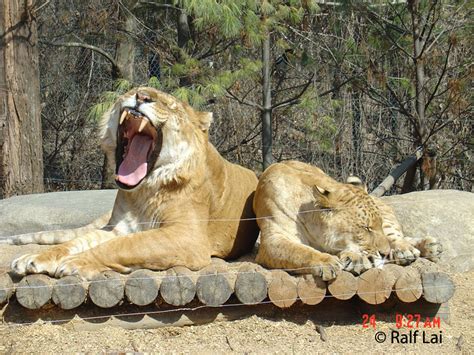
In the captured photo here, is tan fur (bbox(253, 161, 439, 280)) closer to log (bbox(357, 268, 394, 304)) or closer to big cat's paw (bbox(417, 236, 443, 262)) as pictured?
log (bbox(357, 268, 394, 304))

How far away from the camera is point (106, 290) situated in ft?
13.3

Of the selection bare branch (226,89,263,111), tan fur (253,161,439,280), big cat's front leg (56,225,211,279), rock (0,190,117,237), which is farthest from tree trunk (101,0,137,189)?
big cat's front leg (56,225,211,279)

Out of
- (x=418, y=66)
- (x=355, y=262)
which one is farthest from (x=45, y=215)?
(x=418, y=66)

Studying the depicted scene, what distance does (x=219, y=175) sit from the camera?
16.2ft

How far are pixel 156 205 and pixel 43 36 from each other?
22.1 feet

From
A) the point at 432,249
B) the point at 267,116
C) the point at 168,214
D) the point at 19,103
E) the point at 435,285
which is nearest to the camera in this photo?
the point at 435,285

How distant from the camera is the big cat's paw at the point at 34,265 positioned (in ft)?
13.4

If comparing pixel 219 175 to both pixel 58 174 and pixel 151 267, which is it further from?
pixel 58 174

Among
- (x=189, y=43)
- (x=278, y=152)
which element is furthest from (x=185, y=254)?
(x=278, y=152)

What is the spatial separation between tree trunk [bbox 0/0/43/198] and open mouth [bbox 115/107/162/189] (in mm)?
3590

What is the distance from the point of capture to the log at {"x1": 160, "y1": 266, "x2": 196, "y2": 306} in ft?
13.5

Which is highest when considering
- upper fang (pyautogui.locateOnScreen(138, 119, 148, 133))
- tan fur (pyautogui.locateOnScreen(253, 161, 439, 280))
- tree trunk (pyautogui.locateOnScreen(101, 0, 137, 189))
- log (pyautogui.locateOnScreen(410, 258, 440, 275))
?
tree trunk (pyautogui.locateOnScreen(101, 0, 137, 189))

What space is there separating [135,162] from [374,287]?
62.9 inches

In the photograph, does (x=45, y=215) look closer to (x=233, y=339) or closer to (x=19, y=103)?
(x=19, y=103)
